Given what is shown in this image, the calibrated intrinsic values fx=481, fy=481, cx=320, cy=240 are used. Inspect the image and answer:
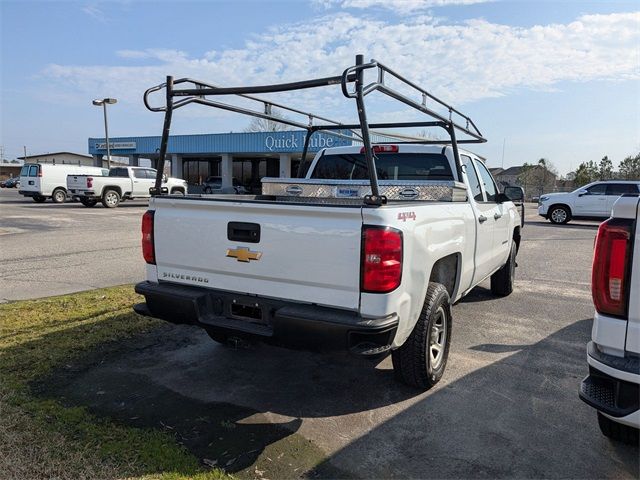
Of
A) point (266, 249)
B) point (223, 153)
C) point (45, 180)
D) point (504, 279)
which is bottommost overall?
point (504, 279)

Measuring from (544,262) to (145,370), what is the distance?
8578mm

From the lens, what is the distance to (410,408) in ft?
11.3

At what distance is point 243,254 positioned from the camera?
3334mm

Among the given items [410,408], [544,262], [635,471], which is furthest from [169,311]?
[544,262]

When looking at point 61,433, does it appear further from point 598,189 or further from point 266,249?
point 598,189

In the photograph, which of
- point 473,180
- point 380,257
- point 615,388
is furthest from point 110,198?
point 615,388

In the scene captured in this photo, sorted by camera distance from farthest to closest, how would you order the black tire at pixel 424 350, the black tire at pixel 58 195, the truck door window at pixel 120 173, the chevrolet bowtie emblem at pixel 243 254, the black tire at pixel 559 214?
the black tire at pixel 58 195 < the truck door window at pixel 120 173 < the black tire at pixel 559 214 < the black tire at pixel 424 350 < the chevrolet bowtie emblem at pixel 243 254

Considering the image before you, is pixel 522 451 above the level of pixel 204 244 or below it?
below

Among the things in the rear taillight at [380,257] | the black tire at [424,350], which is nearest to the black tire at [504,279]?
the black tire at [424,350]

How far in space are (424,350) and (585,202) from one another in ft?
61.8

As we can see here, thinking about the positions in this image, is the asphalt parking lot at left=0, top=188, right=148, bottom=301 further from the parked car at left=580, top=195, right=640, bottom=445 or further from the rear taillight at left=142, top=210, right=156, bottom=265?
the parked car at left=580, top=195, right=640, bottom=445

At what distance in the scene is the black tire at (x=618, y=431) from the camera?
285 cm

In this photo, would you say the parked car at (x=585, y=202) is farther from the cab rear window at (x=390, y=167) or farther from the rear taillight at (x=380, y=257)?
the rear taillight at (x=380, y=257)

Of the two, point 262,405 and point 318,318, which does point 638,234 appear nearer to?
point 318,318
